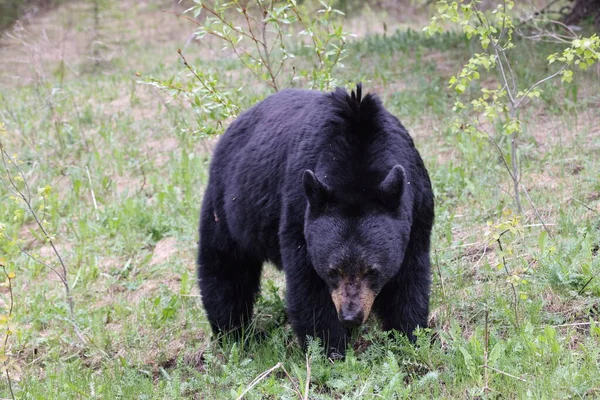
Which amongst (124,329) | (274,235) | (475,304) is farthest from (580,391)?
(124,329)

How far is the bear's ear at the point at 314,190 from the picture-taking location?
12.1ft

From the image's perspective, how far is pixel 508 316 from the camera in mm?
4398

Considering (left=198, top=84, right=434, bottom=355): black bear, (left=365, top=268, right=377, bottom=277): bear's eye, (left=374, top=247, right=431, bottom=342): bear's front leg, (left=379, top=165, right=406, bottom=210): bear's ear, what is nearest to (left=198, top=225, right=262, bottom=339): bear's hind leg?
(left=198, top=84, right=434, bottom=355): black bear

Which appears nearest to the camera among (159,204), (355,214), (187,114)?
(355,214)

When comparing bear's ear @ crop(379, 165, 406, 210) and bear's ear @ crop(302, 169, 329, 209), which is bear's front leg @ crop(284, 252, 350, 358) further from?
bear's ear @ crop(379, 165, 406, 210)

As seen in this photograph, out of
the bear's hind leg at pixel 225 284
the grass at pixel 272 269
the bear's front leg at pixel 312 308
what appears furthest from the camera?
the bear's hind leg at pixel 225 284

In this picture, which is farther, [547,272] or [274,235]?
[547,272]

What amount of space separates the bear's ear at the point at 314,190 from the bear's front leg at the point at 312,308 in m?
0.37

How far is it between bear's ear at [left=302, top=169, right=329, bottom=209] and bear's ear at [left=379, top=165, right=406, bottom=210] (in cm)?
28

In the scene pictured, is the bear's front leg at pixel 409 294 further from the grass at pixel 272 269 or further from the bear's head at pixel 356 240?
the bear's head at pixel 356 240

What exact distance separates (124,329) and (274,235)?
72.5 inches

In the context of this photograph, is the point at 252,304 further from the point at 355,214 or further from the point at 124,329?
the point at 355,214

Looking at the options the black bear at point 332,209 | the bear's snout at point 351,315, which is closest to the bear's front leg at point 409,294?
the black bear at point 332,209

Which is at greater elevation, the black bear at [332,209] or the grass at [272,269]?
the black bear at [332,209]
